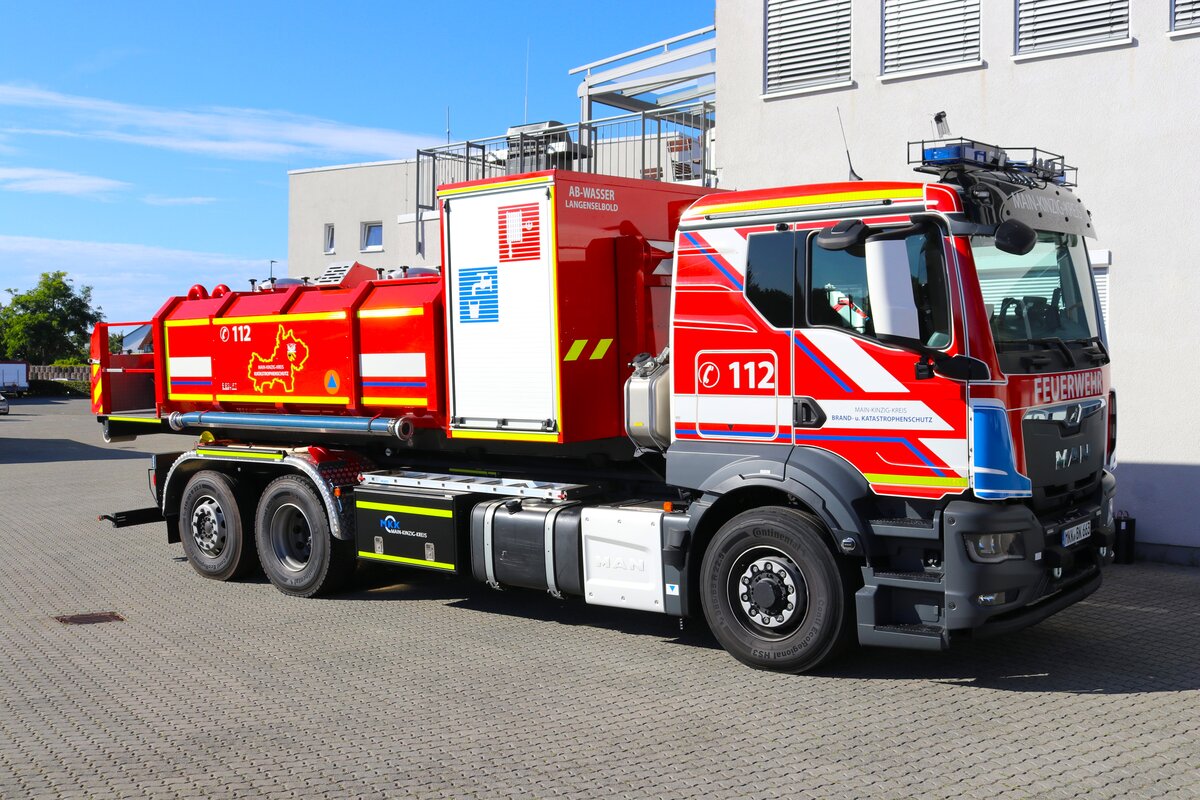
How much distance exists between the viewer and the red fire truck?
21.1 feet

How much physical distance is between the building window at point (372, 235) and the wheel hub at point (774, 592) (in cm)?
2389

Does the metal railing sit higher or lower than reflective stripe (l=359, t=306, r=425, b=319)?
higher

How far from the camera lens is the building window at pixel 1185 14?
10469 mm

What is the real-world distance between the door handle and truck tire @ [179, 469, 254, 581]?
17.9 feet

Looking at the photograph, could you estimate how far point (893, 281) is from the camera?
6.39 metres

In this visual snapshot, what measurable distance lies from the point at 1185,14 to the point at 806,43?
12.2 ft

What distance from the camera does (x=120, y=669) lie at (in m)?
7.45

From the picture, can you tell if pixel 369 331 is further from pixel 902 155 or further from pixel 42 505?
pixel 42 505

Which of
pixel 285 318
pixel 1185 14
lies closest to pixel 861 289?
pixel 285 318

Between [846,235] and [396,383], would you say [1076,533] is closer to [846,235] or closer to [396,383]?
[846,235]

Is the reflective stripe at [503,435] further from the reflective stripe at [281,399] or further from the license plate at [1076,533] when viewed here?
the license plate at [1076,533]

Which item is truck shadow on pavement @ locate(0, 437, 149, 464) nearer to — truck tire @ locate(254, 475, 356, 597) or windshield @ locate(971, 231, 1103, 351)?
truck tire @ locate(254, 475, 356, 597)

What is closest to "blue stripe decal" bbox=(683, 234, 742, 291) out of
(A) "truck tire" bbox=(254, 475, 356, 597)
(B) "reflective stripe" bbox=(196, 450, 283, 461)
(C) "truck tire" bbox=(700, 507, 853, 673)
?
(C) "truck tire" bbox=(700, 507, 853, 673)

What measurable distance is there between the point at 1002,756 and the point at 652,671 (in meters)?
2.30
